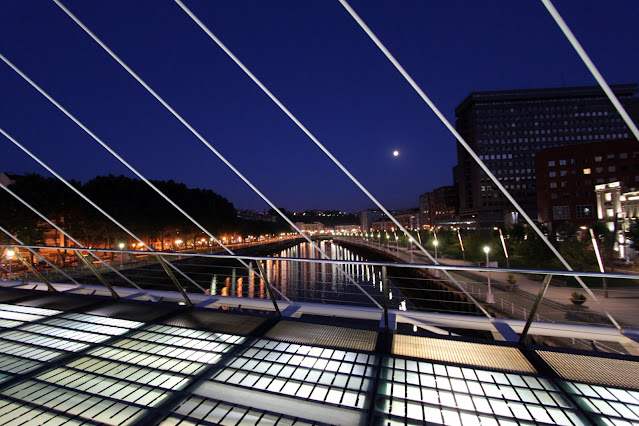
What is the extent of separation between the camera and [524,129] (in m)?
96.2

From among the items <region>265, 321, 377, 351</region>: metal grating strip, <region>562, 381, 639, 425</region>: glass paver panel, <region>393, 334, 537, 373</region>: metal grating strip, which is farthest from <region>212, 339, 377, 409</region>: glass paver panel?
<region>562, 381, 639, 425</region>: glass paver panel

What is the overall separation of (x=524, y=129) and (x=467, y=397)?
116 m

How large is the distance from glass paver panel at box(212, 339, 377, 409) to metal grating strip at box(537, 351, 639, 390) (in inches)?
57.8

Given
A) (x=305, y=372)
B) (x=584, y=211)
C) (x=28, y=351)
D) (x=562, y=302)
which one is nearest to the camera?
(x=305, y=372)

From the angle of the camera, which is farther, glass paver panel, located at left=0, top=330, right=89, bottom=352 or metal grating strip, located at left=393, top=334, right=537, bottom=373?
glass paver panel, located at left=0, top=330, right=89, bottom=352

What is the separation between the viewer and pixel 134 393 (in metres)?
2.19

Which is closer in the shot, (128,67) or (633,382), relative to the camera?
(633,382)

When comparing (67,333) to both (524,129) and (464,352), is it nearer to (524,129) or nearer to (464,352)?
(464,352)

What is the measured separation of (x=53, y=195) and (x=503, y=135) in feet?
355

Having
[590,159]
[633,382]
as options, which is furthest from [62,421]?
[590,159]

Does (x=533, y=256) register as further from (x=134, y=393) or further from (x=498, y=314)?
(x=134, y=393)

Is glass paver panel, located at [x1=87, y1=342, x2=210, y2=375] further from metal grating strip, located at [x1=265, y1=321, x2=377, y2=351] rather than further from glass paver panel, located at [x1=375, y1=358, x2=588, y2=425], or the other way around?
glass paver panel, located at [x1=375, y1=358, x2=588, y2=425]

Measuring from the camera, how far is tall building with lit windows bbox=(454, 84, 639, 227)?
301ft

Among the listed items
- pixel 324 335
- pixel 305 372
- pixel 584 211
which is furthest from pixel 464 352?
pixel 584 211
